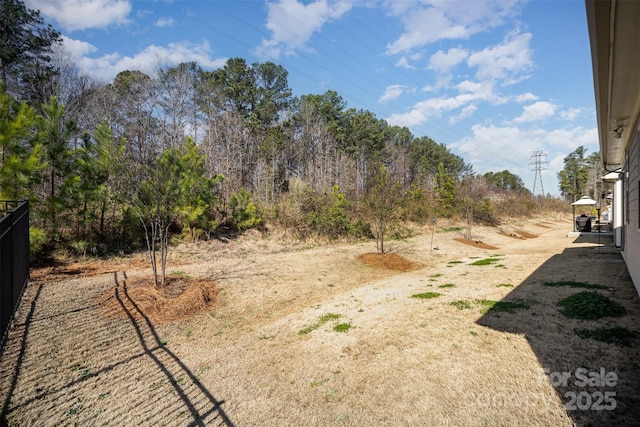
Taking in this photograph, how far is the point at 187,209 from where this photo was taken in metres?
10.1

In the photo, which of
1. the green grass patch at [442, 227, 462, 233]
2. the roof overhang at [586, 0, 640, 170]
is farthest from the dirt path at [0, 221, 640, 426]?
the green grass patch at [442, 227, 462, 233]

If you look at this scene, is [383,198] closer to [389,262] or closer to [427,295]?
[389,262]

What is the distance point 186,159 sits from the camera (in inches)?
369

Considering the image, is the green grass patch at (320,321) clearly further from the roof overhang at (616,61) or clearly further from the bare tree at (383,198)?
the bare tree at (383,198)

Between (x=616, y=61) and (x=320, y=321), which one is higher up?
(x=616, y=61)

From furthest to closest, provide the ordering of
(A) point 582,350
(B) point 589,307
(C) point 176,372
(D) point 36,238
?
(D) point 36,238, (B) point 589,307, (C) point 176,372, (A) point 582,350

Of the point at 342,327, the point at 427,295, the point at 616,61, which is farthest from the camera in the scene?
the point at 427,295

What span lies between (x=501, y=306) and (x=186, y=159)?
921 cm

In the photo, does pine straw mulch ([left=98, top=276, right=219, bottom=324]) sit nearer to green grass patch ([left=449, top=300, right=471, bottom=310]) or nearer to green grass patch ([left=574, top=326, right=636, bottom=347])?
green grass patch ([left=449, top=300, right=471, bottom=310])

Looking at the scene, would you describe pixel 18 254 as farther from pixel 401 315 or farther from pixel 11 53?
pixel 11 53

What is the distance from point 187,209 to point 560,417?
33.9ft

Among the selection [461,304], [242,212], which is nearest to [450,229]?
[242,212]

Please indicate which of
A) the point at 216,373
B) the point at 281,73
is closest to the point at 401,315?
the point at 216,373

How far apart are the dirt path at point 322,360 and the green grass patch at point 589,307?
0.54 ft
